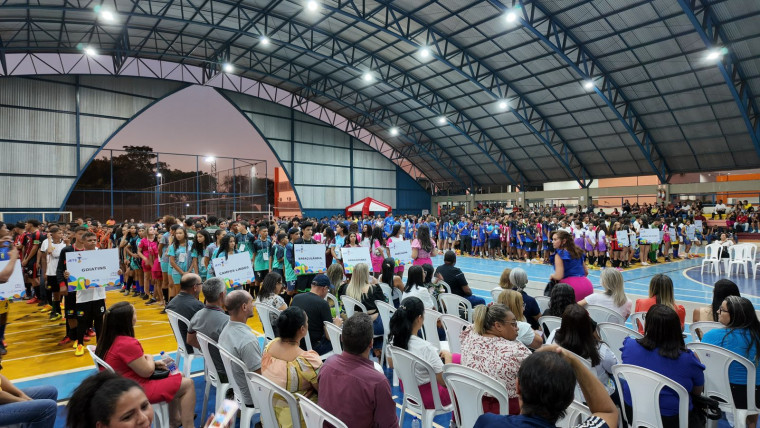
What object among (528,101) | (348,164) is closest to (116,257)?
(528,101)

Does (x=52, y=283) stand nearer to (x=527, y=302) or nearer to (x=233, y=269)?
(x=233, y=269)

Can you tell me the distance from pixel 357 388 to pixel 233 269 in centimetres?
455

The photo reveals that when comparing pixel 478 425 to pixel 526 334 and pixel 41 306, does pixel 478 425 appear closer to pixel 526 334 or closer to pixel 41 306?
pixel 526 334

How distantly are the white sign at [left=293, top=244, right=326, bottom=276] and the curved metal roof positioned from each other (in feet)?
43.0

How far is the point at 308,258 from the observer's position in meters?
7.65

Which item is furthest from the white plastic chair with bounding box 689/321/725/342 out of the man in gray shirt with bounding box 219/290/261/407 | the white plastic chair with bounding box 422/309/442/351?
the man in gray shirt with bounding box 219/290/261/407

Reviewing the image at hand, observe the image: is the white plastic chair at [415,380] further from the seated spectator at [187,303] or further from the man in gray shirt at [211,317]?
the seated spectator at [187,303]

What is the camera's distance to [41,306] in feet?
32.1

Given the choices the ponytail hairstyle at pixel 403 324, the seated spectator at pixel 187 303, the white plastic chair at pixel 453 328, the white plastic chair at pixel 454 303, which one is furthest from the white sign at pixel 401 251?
the ponytail hairstyle at pixel 403 324

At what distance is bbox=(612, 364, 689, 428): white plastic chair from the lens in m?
2.69

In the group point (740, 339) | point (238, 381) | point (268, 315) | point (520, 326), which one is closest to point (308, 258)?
point (268, 315)

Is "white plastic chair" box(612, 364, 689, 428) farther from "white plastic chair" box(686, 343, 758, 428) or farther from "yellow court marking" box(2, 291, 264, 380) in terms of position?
"yellow court marking" box(2, 291, 264, 380)

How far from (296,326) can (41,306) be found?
10.1m

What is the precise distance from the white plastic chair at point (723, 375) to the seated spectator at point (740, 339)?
4 cm
